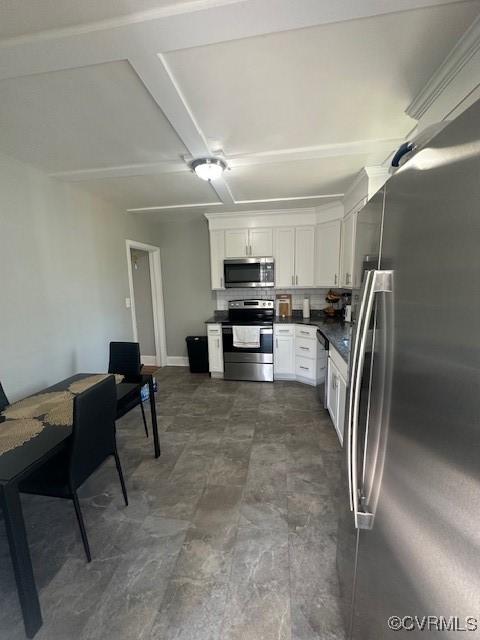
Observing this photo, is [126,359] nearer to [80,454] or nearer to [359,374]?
[80,454]

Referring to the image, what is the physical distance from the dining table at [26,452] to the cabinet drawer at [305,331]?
7.96 ft

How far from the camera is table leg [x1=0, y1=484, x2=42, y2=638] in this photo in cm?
107

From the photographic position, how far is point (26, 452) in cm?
126

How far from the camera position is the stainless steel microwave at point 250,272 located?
392 centimetres

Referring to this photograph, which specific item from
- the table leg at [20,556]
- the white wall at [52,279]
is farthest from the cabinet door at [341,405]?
the white wall at [52,279]

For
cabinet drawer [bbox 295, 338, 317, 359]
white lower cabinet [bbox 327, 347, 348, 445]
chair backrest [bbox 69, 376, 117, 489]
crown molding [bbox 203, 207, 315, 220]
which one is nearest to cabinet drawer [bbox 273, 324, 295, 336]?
cabinet drawer [bbox 295, 338, 317, 359]

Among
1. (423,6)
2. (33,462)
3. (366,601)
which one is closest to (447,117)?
(423,6)

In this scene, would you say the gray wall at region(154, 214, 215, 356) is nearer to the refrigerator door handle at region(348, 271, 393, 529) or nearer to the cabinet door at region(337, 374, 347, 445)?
the cabinet door at region(337, 374, 347, 445)

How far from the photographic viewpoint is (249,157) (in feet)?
7.05

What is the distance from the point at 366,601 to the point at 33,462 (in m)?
1.38

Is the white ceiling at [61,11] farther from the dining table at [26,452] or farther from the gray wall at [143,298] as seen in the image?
the gray wall at [143,298]

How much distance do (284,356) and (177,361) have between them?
77.7 inches

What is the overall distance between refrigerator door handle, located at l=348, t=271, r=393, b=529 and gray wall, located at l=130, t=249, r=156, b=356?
429 centimetres

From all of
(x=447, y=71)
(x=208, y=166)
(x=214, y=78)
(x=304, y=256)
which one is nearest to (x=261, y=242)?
(x=304, y=256)
